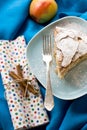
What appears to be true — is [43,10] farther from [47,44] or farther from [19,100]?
[19,100]

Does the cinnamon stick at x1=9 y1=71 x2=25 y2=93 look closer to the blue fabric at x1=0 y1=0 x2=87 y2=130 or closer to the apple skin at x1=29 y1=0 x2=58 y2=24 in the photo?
the blue fabric at x1=0 y1=0 x2=87 y2=130

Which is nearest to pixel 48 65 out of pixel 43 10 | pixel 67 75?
pixel 67 75

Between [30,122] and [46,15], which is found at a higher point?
[46,15]

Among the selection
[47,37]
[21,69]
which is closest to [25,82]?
[21,69]

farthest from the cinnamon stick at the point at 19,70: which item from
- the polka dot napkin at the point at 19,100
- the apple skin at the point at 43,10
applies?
the apple skin at the point at 43,10

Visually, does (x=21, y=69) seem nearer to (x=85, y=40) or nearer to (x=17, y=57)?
(x=17, y=57)
